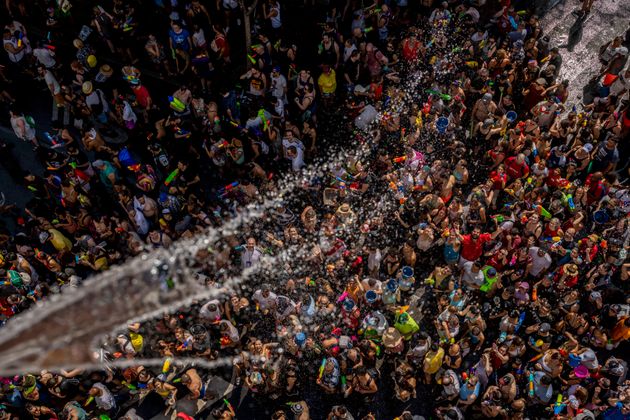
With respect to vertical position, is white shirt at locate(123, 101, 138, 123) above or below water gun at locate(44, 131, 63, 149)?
above

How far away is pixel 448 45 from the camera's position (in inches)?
544

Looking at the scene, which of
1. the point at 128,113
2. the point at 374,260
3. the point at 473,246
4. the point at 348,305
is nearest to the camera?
the point at 348,305

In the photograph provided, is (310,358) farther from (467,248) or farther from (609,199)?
(609,199)

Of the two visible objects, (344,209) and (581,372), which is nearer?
(581,372)

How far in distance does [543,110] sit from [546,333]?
4.75 metres

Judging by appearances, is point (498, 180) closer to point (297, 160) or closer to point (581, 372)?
point (581, 372)

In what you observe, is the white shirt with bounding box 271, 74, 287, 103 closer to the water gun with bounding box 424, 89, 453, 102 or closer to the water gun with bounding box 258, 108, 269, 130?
the water gun with bounding box 258, 108, 269, 130

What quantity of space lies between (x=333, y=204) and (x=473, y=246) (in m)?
2.75

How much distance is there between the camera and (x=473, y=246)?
10.5m

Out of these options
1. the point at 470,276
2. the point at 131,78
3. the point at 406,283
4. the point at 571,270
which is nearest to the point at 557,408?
the point at 571,270

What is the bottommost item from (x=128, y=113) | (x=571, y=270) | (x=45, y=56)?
(x=571, y=270)

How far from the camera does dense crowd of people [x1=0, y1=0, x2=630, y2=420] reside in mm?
9781

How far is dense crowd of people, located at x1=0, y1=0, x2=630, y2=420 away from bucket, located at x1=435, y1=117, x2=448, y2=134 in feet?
0.16

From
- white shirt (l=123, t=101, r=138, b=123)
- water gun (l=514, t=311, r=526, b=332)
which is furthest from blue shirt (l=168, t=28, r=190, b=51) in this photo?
water gun (l=514, t=311, r=526, b=332)
